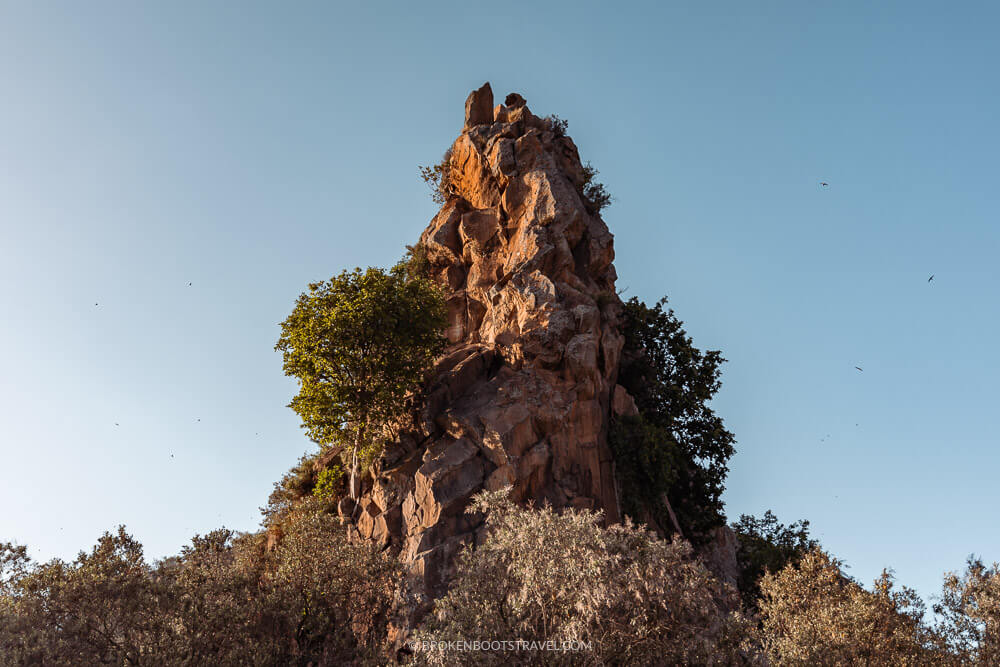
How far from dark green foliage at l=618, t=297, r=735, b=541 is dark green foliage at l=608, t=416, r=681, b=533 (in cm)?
244

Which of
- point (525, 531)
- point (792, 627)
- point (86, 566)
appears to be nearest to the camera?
point (525, 531)

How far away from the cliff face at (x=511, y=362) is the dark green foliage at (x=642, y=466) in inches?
28.5

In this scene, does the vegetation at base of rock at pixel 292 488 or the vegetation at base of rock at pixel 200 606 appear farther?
the vegetation at base of rock at pixel 292 488

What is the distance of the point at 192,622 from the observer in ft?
78.3

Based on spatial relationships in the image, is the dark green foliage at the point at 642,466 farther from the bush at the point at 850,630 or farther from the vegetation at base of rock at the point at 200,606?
the vegetation at base of rock at the point at 200,606

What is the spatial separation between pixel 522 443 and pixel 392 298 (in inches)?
464

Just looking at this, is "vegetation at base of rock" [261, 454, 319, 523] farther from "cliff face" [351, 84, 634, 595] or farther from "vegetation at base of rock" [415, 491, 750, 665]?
"vegetation at base of rock" [415, 491, 750, 665]

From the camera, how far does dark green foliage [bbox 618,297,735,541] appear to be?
4062cm

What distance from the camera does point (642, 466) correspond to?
35.8 meters

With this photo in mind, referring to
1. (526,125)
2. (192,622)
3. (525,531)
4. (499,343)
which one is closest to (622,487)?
(499,343)

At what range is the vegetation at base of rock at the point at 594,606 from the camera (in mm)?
19062

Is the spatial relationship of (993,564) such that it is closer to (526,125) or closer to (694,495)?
(694,495)

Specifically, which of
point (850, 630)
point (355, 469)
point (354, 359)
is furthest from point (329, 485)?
point (850, 630)

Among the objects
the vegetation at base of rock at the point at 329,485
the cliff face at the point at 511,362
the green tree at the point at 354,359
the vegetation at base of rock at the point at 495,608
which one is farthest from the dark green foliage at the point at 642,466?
the vegetation at base of rock at the point at 329,485
